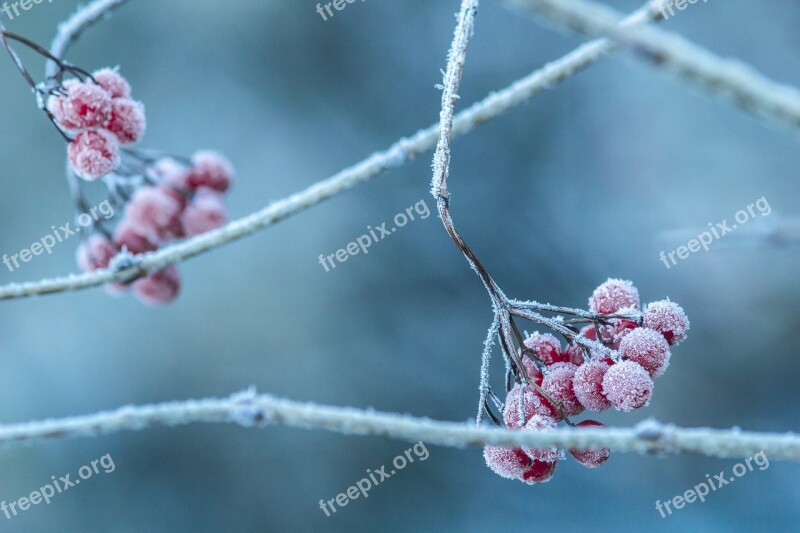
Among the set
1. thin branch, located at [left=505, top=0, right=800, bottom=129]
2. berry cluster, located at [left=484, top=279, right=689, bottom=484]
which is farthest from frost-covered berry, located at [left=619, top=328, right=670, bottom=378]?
thin branch, located at [left=505, top=0, right=800, bottom=129]

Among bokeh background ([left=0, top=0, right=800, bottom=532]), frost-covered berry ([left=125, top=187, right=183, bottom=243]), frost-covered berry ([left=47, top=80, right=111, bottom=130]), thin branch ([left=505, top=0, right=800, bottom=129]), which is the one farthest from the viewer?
bokeh background ([left=0, top=0, right=800, bottom=532])

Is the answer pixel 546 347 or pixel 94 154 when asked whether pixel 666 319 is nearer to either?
pixel 546 347

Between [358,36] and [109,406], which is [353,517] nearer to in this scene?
[109,406]

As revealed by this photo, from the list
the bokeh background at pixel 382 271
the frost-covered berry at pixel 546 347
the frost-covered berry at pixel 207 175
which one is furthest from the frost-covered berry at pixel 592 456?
the bokeh background at pixel 382 271

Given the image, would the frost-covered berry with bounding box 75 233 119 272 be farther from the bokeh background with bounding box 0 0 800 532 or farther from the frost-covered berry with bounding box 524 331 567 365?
the bokeh background with bounding box 0 0 800 532

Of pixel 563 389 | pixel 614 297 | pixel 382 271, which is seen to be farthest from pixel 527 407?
pixel 382 271

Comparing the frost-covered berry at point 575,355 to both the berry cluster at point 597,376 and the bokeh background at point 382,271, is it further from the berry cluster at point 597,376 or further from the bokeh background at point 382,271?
the bokeh background at point 382,271
